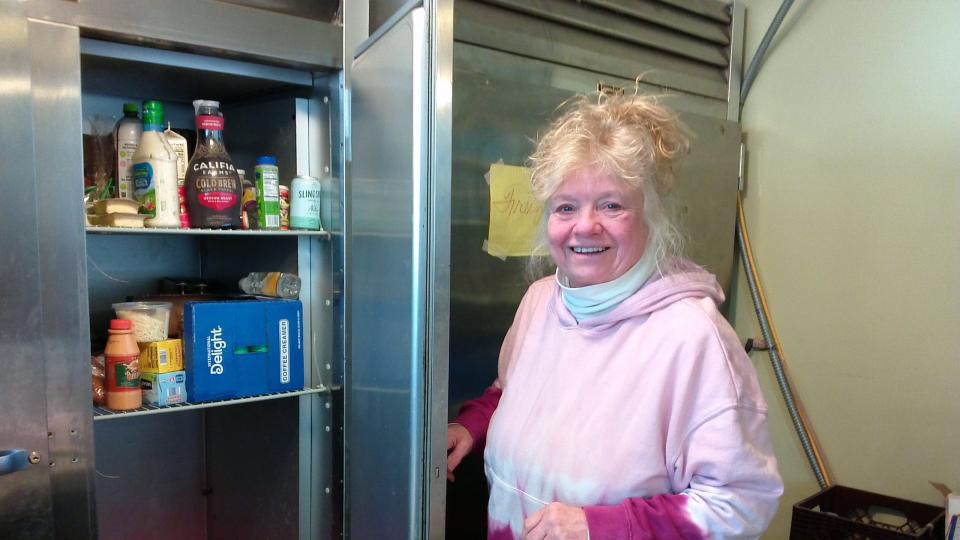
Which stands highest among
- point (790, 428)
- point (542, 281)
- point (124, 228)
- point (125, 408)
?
point (124, 228)

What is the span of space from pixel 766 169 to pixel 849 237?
0.35m

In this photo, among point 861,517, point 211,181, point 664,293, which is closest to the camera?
point 664,293

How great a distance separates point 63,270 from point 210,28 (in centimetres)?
51

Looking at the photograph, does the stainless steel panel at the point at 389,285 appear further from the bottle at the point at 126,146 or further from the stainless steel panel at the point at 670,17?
the stainless steel panel at the point at 670,17

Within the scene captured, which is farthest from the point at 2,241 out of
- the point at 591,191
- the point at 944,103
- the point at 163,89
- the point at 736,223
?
the point at 944,103

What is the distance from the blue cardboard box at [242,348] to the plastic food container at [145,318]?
0.06 m

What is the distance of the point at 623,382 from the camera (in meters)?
1.05

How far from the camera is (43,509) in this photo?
44.1 inches

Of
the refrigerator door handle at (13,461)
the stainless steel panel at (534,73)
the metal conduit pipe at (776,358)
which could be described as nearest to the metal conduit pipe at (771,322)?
the metal conduit pipe at (776,358)

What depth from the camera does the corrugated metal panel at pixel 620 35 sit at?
1560mm

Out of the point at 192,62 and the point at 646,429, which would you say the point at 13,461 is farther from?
the point at 646,429

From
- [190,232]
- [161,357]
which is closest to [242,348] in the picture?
[161,357]

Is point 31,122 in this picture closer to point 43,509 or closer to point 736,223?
point 43,509

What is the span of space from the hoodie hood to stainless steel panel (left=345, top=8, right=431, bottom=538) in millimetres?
332
